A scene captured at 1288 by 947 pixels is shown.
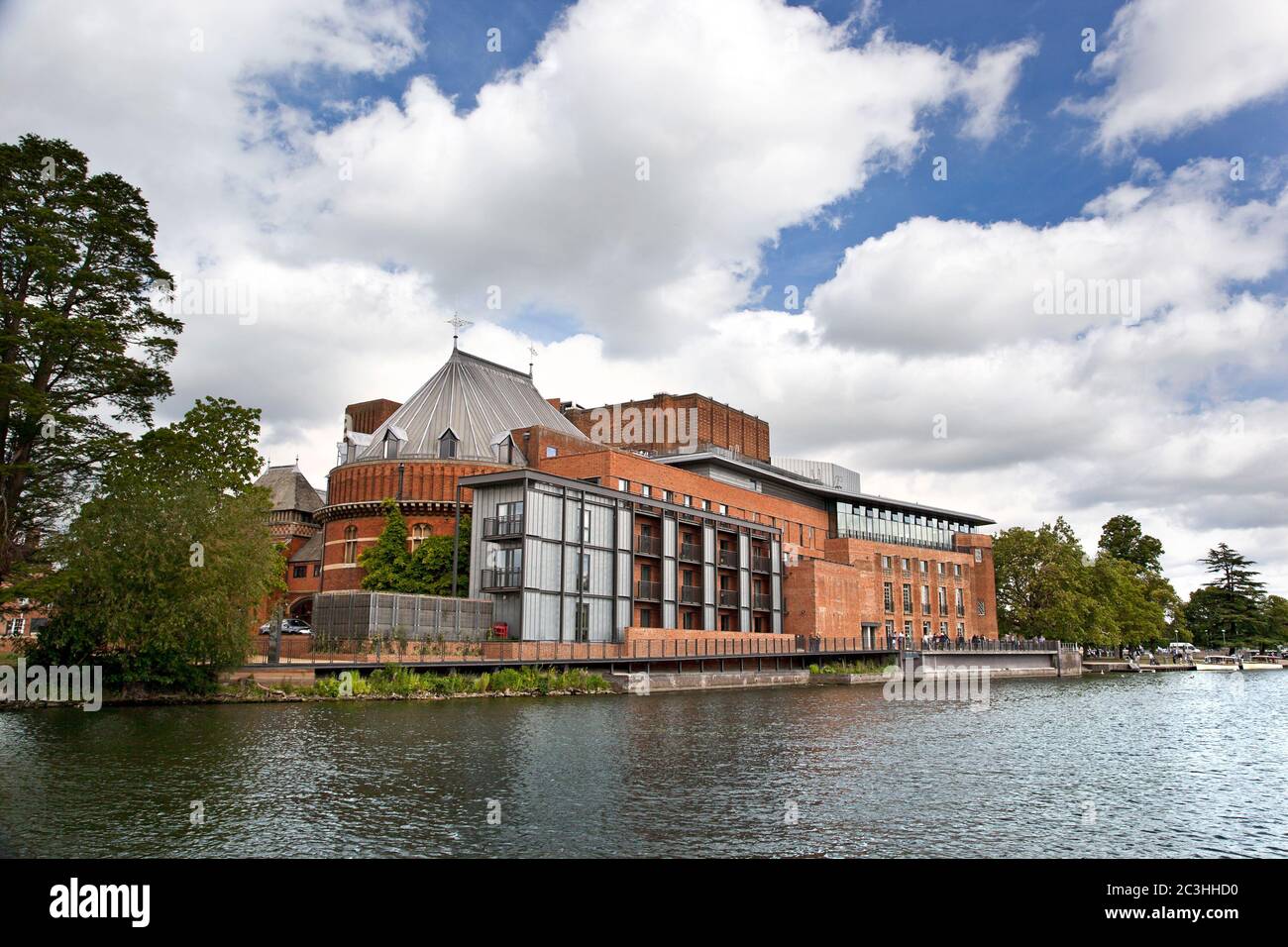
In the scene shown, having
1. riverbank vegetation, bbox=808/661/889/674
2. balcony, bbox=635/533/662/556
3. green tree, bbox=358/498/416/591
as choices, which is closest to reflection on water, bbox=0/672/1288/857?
balcony, bbox=635/533/662/556

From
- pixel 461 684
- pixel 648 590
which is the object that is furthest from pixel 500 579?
pixel 648 590

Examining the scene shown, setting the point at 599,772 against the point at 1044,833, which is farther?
the point at 599,772

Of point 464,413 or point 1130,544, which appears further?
point 1130,544

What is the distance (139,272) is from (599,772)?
24200 millimetres

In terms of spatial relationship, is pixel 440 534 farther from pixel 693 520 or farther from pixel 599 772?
pixel 599 772

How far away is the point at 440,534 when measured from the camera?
203 ft

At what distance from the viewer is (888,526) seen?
88.4m

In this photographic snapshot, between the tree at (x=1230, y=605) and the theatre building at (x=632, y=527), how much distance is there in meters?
46.4

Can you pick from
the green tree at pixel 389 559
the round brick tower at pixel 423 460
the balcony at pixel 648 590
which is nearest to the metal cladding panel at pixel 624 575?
the balcony at pixel 648 590

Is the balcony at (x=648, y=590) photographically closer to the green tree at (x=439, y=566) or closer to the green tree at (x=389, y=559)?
the green tree at (x=439, y=566)

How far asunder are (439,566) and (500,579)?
37.5 feet

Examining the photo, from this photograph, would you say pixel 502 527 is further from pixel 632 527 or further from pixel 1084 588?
pixel 1084 588
